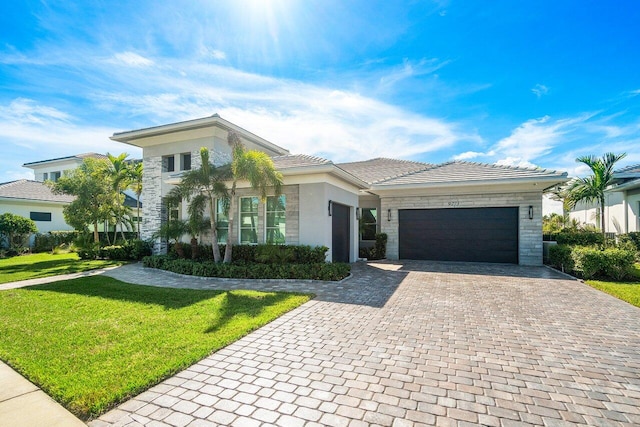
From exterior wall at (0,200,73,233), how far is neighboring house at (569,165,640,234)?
35.1m

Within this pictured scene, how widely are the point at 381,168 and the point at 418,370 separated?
1691cm

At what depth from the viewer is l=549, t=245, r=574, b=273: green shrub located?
10.6 m

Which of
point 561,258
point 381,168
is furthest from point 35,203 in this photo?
point 561,258

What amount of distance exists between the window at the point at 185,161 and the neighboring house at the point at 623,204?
22583 mm

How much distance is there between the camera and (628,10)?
834cm

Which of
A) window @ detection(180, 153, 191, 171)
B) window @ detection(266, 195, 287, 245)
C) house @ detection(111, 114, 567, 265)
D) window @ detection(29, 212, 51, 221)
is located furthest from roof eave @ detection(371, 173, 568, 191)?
window @ detection(29, 212, 51, 221)

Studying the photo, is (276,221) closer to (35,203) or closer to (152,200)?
(152,200)

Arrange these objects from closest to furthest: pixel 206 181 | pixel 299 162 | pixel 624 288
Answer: pixel 624 288, pixel 206 181, pixel 299 162

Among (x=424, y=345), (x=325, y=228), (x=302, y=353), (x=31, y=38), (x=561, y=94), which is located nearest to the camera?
(x=302, y=353)

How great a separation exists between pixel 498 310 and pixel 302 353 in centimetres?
448

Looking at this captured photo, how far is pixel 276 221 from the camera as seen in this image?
39.3 ft

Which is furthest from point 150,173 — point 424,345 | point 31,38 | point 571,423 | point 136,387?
point 571,423

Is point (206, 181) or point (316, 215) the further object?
point (316, 215)

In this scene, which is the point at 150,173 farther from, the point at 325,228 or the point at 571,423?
the point at 571,423
